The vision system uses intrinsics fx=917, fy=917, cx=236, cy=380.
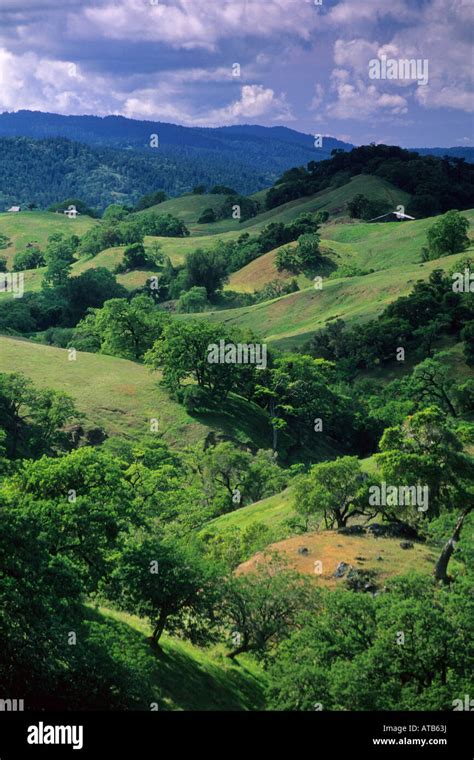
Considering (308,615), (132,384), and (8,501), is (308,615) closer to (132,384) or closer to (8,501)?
(8,501)

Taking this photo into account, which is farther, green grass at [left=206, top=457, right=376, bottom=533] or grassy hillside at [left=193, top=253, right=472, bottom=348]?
grassy hillside at [left=193, top=253, right=472, bottom=348]

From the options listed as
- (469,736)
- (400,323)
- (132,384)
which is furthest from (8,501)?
(400,323)

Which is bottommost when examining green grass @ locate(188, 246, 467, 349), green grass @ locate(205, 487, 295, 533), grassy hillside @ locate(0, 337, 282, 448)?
green grass @ locate(205, 487, 295, 533)

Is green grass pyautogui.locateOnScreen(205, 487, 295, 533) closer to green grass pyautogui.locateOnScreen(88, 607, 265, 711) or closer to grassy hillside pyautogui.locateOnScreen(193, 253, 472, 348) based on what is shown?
green grass pyautogui.locateOnScreen(88, 607, 265, 711)

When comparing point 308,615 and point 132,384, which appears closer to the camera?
point 308,615

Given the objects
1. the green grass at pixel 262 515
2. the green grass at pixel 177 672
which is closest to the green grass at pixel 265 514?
the green grass at pixel 262 515

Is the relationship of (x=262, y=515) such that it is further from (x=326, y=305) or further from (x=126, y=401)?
(x=326, y=305)

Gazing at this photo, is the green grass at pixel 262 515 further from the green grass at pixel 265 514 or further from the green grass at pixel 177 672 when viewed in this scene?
the green grass at pixel 177 672

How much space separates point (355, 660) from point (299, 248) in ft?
495

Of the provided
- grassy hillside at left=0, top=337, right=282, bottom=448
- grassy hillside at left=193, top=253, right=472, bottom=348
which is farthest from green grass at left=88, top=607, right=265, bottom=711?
grassy hillside at left=193, top=253, right=472, bottom=348

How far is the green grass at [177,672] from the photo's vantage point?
3284cm

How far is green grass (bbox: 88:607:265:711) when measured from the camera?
32.8 meters

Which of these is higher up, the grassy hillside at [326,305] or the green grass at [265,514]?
the grassy hillside at [326,305]

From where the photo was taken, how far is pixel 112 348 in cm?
10856
